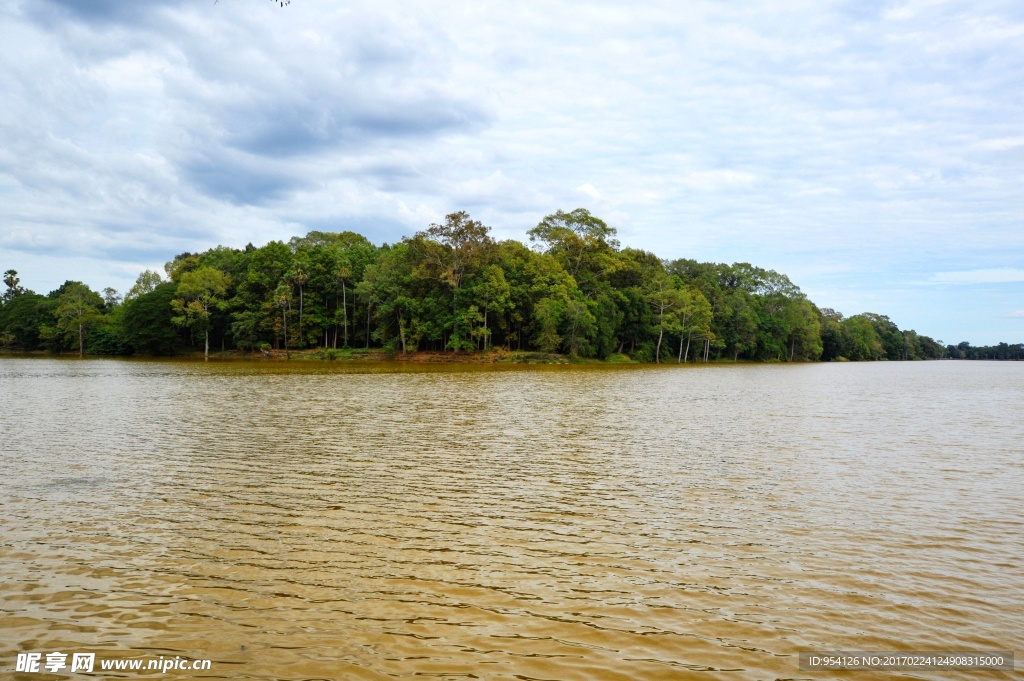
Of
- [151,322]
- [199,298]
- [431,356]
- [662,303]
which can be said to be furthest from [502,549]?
[151,322]

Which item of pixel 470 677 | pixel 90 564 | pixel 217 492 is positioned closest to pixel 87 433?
pixel 217 492

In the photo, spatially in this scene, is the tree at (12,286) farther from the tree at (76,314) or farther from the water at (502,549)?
the water at (502,549)

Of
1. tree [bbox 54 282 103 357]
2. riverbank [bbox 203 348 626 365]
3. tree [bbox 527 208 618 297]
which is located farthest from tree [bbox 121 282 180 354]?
tree [bbox 527 208 618 297]

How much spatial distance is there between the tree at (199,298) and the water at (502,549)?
75769 mm

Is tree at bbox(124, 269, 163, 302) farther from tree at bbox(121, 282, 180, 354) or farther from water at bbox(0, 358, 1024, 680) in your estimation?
water at bbox(0, 358, 1024, 680)

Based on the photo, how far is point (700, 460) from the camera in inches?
587

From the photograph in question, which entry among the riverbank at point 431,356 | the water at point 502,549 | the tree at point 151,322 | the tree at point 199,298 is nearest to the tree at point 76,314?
the tree at point 151,322

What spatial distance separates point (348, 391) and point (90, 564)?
2516 cm

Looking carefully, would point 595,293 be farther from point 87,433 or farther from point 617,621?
point 617,621

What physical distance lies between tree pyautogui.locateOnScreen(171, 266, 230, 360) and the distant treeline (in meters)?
0.20

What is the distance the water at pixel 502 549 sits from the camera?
18.7 ft

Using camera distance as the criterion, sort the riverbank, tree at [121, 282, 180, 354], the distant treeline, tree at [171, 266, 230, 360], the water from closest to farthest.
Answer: the water
the riverbank
the distant treeline
tree at [171, 266, 230, 360]
tree at [121, 282, 180, 354]

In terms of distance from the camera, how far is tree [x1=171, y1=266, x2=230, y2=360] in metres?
87.6

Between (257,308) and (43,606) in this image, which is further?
(257,308)
